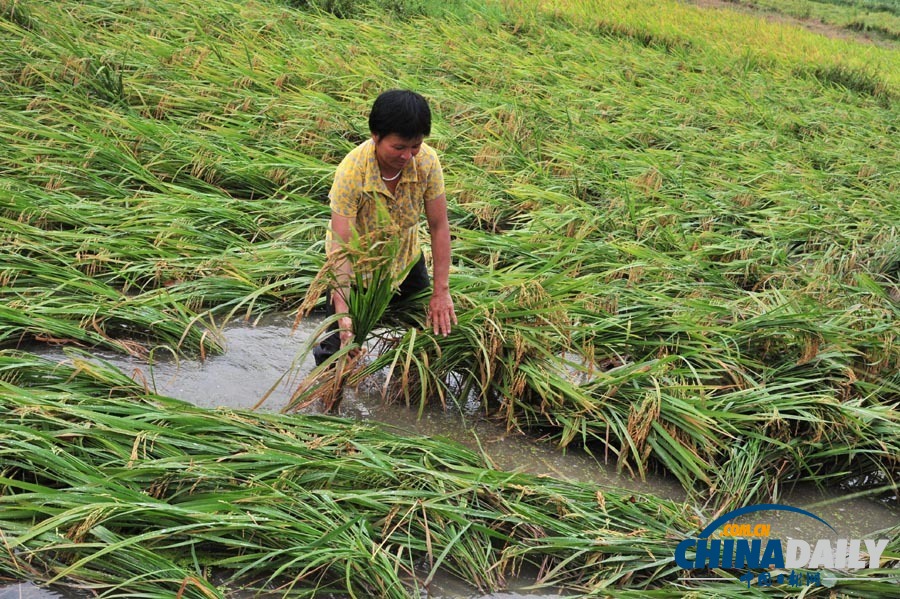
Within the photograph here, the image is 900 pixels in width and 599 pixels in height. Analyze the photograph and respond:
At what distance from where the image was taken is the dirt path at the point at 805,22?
12883 mm

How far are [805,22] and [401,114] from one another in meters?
12.8

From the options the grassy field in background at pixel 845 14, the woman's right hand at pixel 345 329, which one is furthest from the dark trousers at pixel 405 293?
the grassy field in background at pixel 845 14

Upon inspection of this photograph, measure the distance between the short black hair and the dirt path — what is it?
11.5 metres

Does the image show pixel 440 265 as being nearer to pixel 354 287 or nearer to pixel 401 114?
pixel 354 287

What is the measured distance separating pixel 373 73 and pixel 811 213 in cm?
303

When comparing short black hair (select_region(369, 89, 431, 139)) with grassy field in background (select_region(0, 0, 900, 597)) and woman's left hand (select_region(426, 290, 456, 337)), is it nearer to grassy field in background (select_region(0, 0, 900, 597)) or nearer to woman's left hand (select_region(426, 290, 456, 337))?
woman's left hand (select_region(426, 290, 456, 337))

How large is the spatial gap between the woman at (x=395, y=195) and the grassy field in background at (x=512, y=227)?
0.65ft

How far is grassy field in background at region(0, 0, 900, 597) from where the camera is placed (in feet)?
9.70

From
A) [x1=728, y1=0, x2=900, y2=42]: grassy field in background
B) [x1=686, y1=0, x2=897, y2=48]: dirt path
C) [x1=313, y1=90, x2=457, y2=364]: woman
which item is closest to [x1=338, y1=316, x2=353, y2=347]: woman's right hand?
[x1=313, y1=90, x2=457, y2=364]: woman

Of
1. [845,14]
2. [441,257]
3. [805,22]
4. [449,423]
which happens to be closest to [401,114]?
[441,257]

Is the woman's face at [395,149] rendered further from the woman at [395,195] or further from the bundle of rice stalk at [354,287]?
the bundle of rice stalk at [354,287]

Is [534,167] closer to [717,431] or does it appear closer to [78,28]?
[717,431]

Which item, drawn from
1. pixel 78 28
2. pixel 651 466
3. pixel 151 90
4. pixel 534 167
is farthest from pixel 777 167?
pixel 78 28

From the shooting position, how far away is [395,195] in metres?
2.82
